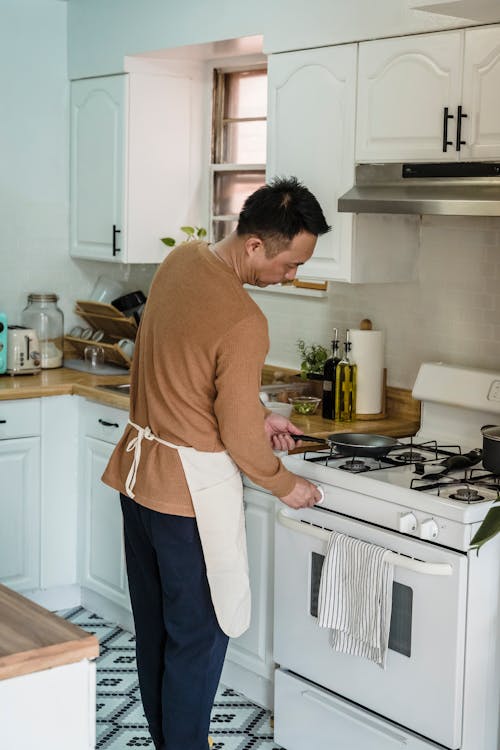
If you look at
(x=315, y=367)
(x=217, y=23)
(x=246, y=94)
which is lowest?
(x=315, y=367)

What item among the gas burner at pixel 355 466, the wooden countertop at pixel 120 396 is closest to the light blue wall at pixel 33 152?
the wooden countertop at pixel 120 396

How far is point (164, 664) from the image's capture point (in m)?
3.04

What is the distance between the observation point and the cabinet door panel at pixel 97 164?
474 centimetres

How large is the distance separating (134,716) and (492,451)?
1.57m

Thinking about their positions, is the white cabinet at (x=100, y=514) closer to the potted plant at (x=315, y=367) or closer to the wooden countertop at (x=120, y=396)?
the wooden countertop at (x=120, y=396)

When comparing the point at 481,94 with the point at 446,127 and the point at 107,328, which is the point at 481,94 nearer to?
the point at 446,127

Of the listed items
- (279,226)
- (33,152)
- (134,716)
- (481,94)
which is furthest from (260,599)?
(33,152)

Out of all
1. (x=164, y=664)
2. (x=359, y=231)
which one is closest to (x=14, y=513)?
(x=164, y=664)

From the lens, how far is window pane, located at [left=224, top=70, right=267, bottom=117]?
4.59 metres

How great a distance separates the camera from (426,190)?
10.8 ft

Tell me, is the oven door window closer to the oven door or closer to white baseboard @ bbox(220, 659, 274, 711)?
the oven door

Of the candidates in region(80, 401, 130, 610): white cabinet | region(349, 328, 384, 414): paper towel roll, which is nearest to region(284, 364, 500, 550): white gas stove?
region(349, 328, 384, 414): paper towel roll

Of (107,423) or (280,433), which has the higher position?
(280,433)

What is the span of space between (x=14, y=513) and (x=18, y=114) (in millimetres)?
1828
